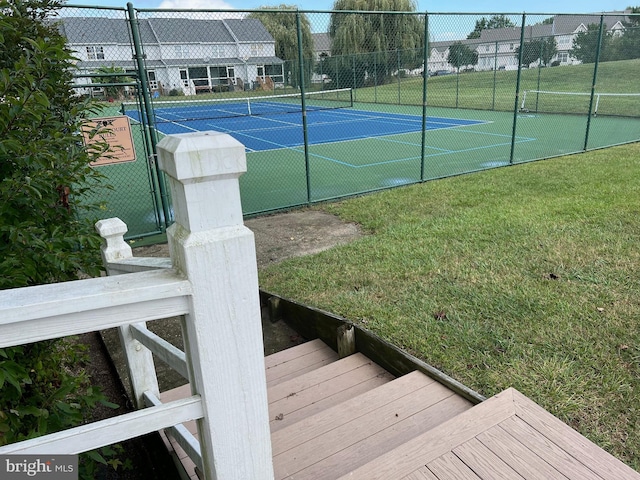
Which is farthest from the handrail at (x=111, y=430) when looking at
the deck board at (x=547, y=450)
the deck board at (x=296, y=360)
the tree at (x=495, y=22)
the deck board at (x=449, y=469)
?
the tree at (x=495, y=22)

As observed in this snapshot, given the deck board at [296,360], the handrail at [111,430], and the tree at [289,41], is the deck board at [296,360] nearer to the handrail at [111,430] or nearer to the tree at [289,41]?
the handrail at [111,430]

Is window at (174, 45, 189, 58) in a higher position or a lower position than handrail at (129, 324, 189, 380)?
higher

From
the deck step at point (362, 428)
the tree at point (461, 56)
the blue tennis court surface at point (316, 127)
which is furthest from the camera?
the tree at point (461, 56)

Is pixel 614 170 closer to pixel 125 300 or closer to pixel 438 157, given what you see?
pixel 438 157

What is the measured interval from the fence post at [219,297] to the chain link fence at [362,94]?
4824mm

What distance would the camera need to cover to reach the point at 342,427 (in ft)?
7.66

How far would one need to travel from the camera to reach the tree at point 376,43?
59.7 feet

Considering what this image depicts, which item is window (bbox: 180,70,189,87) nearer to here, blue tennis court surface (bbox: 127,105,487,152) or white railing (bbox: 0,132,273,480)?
blue tennis court surface (bbox: 127,105,487,152)

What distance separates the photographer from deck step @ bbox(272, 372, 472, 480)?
2.12m

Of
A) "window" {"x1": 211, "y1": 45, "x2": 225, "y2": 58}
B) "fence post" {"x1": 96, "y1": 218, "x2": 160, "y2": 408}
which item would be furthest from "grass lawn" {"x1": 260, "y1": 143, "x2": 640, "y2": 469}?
"window" {"x1": 211, "y1": 45, "x2": 225, "y2": 58}

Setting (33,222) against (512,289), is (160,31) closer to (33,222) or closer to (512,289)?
(512,289)

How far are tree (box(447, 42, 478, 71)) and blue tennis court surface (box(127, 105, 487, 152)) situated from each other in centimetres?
242

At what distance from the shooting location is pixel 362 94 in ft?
80.0

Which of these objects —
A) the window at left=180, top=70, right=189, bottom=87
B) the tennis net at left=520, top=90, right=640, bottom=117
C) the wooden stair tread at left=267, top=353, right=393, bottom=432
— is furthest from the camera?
the window at left=180, top=70, right=189, bottom=87
